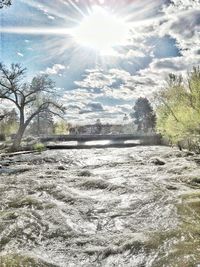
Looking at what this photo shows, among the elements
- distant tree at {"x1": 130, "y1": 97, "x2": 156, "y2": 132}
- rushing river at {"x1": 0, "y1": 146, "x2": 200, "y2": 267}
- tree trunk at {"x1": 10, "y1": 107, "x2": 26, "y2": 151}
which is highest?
distant tree at {"x1": 130, "y1": 97, "x2": 156, "y2": 132}

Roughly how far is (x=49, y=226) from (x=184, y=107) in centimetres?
2520

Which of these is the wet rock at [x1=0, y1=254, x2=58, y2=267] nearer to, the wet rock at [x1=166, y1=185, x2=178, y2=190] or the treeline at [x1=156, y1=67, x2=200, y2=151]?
the wet rock at [x1=166, y1=185, x2=178, y2=190]

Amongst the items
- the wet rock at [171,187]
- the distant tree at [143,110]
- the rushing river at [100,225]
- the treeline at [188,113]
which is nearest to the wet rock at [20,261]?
the rushing river at [100,225]

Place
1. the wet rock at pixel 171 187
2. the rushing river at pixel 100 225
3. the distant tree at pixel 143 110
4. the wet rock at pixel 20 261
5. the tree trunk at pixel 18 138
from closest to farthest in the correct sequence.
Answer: the wet rock at pixel 20 261
the rushing river at pixel 100 225
the wet rock at pixel 171 187
the tree trunk at pixel 18 138
the distant tree at pixel 143 110

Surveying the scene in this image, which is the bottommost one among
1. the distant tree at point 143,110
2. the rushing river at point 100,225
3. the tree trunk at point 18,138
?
the rushing river at point 100,225

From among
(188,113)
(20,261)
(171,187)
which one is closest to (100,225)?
(20,261)

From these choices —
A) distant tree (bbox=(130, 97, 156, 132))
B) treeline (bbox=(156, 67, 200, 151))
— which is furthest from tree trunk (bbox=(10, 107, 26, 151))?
distant tree (bbox=(130, 97, 156, 132))

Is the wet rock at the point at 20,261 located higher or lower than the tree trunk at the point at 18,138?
lower

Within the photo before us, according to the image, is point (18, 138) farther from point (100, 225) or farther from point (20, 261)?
point (20, 261)

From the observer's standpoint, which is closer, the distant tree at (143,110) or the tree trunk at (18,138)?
the tree trunk at (18,138)

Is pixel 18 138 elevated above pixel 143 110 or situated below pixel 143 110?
below

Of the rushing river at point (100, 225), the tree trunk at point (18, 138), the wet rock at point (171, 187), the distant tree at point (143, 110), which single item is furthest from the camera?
the distant tree at point (143, 110)

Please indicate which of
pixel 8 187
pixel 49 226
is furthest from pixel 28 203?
pixel 8 187

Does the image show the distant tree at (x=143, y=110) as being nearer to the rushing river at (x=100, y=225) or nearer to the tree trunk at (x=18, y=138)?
the tree trunk at (x=18, y=138)
